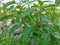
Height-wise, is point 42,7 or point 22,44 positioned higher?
point 42,7

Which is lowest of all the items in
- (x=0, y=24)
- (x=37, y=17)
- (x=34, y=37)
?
(x=0, y=24)

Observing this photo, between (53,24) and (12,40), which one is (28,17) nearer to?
(53,24)

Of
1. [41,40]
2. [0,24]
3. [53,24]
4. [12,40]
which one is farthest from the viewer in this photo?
[0,24]

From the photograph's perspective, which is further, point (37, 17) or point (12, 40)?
point (12, 40)

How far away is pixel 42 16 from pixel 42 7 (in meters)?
0.05

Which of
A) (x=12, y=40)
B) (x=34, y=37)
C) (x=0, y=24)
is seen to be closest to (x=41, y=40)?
(x=34, y=37)

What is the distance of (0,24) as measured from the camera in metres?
2.15

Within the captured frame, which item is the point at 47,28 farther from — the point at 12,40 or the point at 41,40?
the point at 12,40

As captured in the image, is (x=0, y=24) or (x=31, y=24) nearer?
(x=31, y=24)

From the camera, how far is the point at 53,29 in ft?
4.05

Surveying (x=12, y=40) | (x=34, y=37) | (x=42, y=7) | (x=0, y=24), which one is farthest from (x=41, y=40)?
(x=0, y=24)

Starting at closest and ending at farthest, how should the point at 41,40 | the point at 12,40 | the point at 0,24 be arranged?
the point at 41,40, the point at 12,40, the point at 0,24

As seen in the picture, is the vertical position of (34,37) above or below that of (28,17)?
below

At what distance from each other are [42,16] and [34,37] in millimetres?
136
